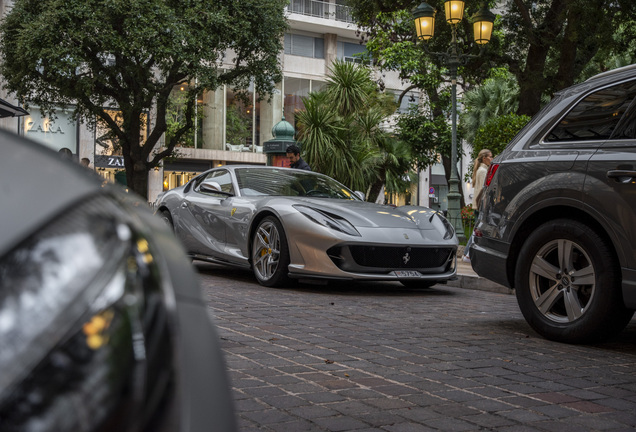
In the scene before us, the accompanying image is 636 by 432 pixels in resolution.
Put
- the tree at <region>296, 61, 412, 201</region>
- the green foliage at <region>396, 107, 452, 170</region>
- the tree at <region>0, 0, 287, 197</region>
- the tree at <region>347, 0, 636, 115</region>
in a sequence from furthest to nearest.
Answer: the green foliage at <region>396, 107, 452, 170</region>, the tree at <region>0, 0, 287, 197</region>, the tree at <region>296, 61, 412, 201</region>, the tree at <region>347, 0, 636, 115</region>

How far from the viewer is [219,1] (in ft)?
82.0

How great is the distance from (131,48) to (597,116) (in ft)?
66.3

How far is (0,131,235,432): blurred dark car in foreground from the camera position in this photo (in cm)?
85

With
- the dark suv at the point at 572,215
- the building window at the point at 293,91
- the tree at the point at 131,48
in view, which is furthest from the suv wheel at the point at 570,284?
the building window at the point at 293,91

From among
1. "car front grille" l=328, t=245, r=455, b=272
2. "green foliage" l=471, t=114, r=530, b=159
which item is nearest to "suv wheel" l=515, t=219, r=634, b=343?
"car front grille" l=328, t=245, r=455, b=272

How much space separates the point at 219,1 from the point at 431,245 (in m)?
19.5

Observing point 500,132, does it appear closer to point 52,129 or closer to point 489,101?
point 489,101

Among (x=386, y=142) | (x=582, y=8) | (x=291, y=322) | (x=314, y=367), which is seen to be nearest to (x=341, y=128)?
(x=386, y=142)

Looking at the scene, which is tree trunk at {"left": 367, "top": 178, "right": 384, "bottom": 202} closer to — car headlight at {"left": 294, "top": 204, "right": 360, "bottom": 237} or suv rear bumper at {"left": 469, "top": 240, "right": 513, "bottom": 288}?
car headlight at {"left": 294, "top": 204, "right": 360, "bottom": 237}

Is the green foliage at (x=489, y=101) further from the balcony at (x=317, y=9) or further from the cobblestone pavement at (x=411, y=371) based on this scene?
the cobblestone pavement at (x=411, y=371)

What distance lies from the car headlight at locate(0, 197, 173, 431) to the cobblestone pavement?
6.62 feet

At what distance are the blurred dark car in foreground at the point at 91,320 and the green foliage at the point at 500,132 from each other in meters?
16.1

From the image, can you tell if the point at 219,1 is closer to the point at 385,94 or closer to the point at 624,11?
the point at 385,94

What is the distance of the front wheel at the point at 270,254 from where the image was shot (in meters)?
7.57
